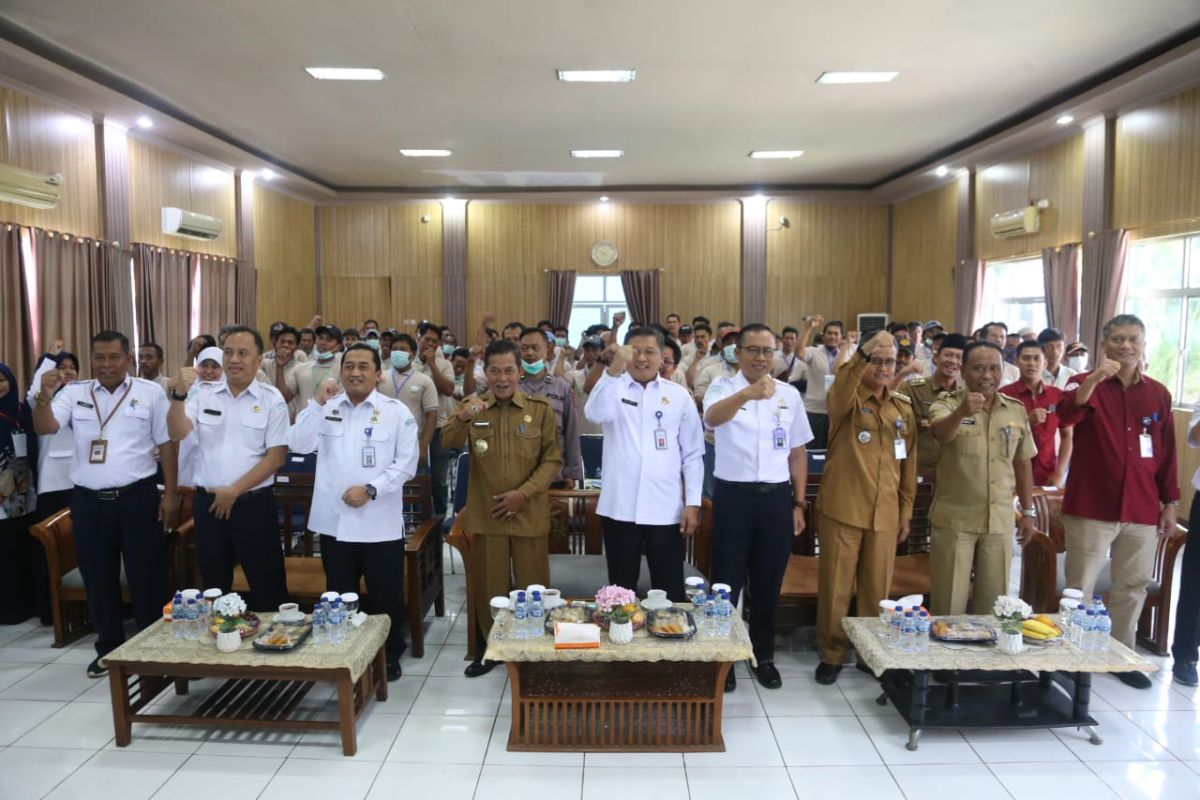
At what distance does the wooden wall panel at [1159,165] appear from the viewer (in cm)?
636

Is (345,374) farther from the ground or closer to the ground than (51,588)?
farther from the ground

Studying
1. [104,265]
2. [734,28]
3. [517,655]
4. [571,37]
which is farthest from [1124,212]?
[104,265]

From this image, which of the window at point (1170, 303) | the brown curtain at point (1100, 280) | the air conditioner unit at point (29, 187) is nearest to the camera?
the air conditioner unit at point (29, 187)

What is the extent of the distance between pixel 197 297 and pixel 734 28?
687 centimetres

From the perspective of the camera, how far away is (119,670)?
298cm

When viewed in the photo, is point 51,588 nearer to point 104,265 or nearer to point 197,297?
point 104,265

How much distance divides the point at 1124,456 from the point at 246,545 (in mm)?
4173

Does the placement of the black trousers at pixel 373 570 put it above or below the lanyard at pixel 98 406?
below

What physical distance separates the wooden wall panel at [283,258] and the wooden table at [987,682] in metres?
9.79

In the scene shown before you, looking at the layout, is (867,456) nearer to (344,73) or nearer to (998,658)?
(998,658)

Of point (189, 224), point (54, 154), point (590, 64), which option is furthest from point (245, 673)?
point (189, 224)

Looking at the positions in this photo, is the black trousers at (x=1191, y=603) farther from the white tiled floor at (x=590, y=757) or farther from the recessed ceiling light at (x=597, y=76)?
the recessed ceiling light at (x=597, y=76)

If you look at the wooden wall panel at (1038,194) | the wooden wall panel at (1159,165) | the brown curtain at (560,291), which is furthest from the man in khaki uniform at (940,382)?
the brown curtain at (560,291)

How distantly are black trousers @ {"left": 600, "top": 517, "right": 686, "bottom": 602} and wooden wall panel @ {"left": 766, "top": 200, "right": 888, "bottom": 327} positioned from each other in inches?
386
